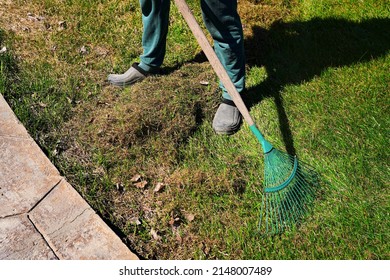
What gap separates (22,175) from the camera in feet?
10.9

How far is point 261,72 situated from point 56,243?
2.24 metres

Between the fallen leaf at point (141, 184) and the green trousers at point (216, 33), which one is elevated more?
the green trousers at point (216, 33)

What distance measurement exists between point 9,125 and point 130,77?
1.02m

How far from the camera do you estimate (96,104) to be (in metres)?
3.90

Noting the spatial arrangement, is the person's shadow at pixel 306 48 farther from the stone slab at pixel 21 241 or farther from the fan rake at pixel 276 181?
the stone slab at pixel 21 241

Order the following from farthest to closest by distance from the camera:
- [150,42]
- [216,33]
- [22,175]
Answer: [150,42] < [216,33] < [22,175]

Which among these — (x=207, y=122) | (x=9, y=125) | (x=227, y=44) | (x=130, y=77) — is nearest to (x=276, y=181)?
(x=207, y=122)

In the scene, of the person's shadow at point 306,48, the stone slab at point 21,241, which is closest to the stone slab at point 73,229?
the stone slab at point 21,241

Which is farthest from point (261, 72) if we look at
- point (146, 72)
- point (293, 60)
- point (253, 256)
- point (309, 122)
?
point (253, 256)

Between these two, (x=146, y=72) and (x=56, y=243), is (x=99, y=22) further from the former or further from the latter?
Answer: (x=56, y=243)

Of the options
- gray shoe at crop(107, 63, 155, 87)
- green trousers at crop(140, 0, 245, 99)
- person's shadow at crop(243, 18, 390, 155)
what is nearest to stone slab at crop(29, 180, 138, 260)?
gray shoe at crop(107, 63, 155, 87)

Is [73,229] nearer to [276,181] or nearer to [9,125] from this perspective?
[9,125]

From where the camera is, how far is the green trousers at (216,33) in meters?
3.40

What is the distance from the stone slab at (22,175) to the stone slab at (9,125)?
5cm
